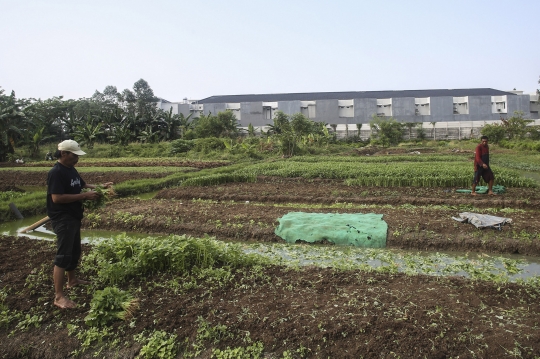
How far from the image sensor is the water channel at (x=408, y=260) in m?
5.29

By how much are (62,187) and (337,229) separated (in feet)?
15.3

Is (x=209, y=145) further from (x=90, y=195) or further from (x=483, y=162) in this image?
(x=90, y=195)

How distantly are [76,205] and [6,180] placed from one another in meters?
16.5

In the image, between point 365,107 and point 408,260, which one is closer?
point 408,260

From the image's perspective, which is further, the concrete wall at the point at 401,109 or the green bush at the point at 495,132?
the concrete wall at the point at 401,109

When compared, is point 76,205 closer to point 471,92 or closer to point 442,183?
point 442,183

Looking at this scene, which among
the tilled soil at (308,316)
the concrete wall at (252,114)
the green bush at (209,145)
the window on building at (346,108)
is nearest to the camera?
the tilled soil at (308,316)

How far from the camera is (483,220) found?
23.3 feet

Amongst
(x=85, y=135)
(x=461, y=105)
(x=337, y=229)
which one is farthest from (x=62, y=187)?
(x=461, y=105)

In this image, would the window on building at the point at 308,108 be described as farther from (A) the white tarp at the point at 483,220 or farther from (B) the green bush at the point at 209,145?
(A) the white tarp at the point at 483,220

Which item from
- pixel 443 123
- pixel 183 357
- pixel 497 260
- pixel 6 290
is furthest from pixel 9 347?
pixel 443 123

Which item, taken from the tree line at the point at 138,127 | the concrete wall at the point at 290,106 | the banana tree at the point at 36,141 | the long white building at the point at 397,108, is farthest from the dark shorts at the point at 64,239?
the concrete wall at the point at 290,106

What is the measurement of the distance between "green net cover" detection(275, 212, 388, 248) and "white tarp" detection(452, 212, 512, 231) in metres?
1.55

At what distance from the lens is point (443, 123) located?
146ft
